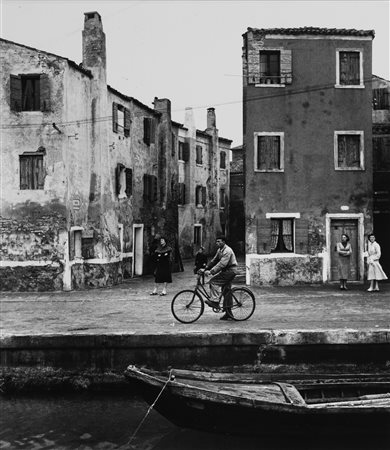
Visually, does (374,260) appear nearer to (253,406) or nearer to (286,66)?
(286,66)

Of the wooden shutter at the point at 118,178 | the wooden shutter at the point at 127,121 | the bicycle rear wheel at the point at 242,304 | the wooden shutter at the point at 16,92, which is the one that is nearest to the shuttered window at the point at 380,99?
the wooden shutter at the point at 127,121

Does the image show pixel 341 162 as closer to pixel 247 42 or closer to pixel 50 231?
pixel 247 42

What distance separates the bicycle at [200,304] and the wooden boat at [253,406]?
3239 millimetres

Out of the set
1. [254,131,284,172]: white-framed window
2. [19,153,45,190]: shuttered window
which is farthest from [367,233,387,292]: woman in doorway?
[19,153,45,190]: shuttered window

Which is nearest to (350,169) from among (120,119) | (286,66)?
(286,66)

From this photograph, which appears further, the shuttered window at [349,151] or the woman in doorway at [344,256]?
the shuttered window at [349,151]

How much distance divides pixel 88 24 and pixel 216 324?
48.8 feet

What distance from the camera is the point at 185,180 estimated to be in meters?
41.1

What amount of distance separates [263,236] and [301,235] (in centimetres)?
144

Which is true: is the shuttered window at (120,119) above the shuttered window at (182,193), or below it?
above

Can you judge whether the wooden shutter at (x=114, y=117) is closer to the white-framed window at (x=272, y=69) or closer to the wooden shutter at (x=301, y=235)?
the white-framed window at (x=272, y=69)

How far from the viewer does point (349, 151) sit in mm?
21891

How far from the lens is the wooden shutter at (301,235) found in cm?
2150

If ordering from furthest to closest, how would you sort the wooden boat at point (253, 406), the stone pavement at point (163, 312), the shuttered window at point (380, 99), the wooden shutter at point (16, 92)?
the shuttered window at point (380, 99) < the wooden shutter at point (16, 92) < the stone pavement at point (163, 312) < the wooden boat at point (253, 406)
